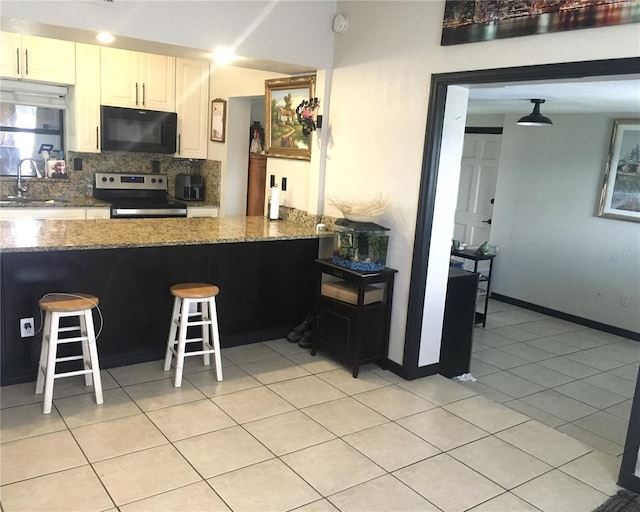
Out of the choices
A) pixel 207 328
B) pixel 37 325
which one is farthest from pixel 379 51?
pixel 37 325

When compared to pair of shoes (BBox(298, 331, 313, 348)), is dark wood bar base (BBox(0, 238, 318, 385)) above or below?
above

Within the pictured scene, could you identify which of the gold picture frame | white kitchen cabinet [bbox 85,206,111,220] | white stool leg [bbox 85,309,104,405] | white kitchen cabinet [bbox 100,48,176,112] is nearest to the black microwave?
white kitchen cabinet [bbox 100,48,176,112]

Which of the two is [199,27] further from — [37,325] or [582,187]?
[582,187]

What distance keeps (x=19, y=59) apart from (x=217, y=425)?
150 inches

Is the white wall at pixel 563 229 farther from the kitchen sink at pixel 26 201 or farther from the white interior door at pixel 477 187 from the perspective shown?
the kitchen sink at pixel 26 201

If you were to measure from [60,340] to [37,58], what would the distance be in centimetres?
308

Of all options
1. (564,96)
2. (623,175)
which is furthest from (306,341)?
(623,175)

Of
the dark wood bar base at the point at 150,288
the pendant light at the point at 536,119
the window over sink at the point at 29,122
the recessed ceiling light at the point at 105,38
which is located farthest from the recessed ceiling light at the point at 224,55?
the pendant light at the point at 536,119

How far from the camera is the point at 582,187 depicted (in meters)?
5.68

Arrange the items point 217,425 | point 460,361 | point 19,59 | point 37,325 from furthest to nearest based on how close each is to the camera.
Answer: point 19,59, point 460,361, point 37,325, point 217,425

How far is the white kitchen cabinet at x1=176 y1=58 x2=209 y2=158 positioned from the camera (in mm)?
5578

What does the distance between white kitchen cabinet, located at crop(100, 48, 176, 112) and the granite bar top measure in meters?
1.79

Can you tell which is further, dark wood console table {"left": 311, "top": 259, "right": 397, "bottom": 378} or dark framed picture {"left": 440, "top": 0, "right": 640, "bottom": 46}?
dark wood console table {"left": 311, "top": 259, "right": 397, "bottom": 378}

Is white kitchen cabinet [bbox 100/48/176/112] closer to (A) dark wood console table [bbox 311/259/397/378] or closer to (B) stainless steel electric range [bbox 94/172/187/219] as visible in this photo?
(B) stainless steel electric range [bbox 94/172/187/219]
